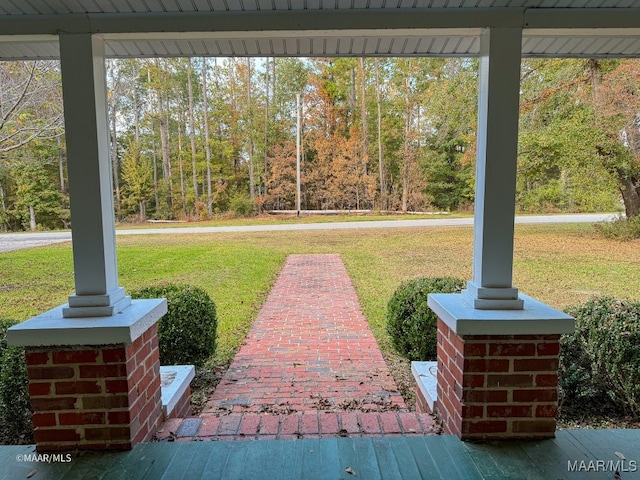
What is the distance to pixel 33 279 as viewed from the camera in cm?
866

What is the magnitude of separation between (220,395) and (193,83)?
61.4 feet

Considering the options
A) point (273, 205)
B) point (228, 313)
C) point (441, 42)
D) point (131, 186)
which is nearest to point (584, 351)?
point (441, 42)

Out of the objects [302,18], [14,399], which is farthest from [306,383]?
[302,18]

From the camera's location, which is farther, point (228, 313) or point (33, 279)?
point (33, 279)

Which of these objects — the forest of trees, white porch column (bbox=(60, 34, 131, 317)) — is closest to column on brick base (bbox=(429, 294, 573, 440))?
white porch column (bbox=(60, 34, 131, 317))

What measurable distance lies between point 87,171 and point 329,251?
1000 cm

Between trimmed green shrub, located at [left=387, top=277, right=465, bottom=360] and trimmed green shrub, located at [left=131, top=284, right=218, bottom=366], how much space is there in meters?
1.81

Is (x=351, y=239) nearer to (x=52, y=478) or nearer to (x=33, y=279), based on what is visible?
(x=33, y=279)

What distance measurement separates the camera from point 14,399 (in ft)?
8.17

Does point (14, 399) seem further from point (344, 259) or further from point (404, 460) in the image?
point (344, 259)

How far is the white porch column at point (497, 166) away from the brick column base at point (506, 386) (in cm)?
19

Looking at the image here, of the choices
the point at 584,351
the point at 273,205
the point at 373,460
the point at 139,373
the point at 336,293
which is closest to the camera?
the point at 373,460

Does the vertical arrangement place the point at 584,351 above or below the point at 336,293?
above

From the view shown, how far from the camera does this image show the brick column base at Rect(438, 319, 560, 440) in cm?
180
